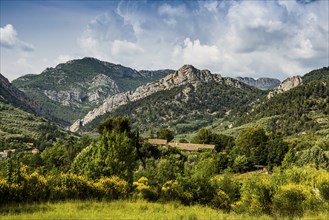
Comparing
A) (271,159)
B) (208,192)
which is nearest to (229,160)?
(271,159)

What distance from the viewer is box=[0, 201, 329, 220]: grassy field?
13.3 metres

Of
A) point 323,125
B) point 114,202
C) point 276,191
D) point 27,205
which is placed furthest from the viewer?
point 323,125

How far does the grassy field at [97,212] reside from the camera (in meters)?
13.3

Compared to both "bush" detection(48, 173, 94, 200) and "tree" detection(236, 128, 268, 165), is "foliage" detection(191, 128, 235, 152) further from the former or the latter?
"bush" detection(48, 173, 94, 200)

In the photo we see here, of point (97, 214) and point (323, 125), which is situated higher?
point (323, 125)

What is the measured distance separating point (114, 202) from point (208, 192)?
763 centimetres

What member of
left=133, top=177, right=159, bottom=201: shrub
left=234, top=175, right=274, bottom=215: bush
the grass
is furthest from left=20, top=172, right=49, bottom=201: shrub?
left=234, top=175, right=274, bottom=215: bush

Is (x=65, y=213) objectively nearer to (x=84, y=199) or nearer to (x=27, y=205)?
(x=27, y=205)

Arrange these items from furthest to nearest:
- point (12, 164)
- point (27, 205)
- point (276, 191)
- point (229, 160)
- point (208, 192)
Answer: point (229, 160), point (208, 192), point (276, 191), point (12, 164), point (27, 205)

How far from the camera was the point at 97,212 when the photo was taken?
14.7m

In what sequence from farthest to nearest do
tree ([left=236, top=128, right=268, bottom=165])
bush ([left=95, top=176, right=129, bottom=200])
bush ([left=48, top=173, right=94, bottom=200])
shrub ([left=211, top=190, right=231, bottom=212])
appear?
1. tree ([left=236, top=128, right=268, bottom=165])
2. shrub ([left=211, top=190, right=231, bottom=212])
3. bush ([left=95, top=176, right=129, bottom=200])
4. bush ([left=48, top=173, right=94, bottom=200])

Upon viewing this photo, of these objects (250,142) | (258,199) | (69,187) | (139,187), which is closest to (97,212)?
(69,187)

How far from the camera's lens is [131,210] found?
15.9 metres

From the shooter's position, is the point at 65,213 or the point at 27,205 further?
the point at 27,205
